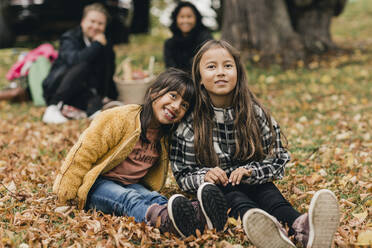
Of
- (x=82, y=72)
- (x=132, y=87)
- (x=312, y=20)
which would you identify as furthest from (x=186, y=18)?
(x=312, y=20)

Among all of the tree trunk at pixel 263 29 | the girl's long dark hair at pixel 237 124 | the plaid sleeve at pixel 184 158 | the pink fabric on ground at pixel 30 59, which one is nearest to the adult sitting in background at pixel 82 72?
the pink fabric on ground at pixel 30 59

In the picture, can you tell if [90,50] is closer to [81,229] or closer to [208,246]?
[81,229]

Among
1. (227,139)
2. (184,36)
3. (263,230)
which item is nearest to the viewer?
(263,230)

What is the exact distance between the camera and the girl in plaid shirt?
2447 mm

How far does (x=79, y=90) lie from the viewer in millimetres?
5176

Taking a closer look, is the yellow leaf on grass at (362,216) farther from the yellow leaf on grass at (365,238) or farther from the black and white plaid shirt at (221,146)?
the black and white plaid shirt at (221,146)

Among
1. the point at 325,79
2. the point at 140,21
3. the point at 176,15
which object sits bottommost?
the point at 325,79

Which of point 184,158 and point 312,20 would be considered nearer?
point 184,158

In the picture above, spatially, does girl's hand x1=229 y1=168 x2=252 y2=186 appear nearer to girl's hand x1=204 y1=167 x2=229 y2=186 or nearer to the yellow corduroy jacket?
girl's hand x1=204 y1=167 x2=229 y2=186

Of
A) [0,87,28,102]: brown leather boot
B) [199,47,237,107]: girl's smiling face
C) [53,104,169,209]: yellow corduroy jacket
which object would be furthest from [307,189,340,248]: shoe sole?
[0,87,28,102]: brown leather boot

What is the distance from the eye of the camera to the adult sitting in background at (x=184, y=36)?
5152 mm

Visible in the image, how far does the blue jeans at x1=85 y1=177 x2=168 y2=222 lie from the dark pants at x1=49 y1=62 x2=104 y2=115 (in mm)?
2652

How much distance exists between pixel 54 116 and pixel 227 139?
312 centimetres

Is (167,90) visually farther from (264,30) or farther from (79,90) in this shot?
(264,30)
